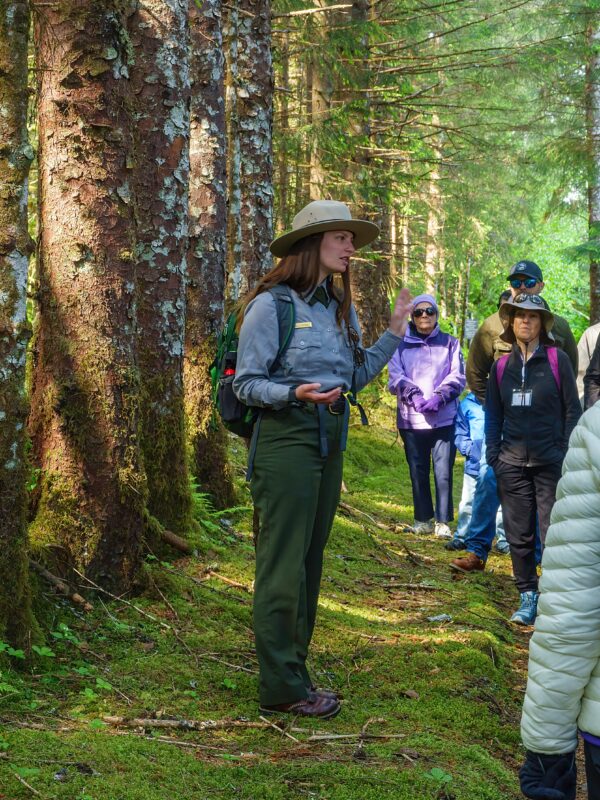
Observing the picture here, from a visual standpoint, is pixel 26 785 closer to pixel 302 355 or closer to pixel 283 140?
pixel 302 355

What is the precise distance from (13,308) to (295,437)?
152 cm

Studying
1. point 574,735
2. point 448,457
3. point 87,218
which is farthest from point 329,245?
point 448,457

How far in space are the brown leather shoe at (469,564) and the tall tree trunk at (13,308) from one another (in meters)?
5.19

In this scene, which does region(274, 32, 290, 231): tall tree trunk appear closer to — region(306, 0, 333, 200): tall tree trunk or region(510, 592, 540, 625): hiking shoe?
region(306, 0, 333, 200): tall tree trunk

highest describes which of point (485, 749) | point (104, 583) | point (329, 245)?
point (329, 245)

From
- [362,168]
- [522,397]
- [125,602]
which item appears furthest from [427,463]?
[362,168]

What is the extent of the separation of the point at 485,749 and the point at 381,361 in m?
2.16

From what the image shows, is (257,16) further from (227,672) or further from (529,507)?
(227,672)

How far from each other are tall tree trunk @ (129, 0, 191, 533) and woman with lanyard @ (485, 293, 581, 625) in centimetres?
256

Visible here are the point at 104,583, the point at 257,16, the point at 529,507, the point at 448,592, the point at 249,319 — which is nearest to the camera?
the point at 249,319

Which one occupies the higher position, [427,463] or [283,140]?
[283,140]

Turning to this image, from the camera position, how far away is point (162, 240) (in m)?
7.02

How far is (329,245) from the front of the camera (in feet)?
16.9

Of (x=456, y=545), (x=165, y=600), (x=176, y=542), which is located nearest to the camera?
(x=165, y=600)
